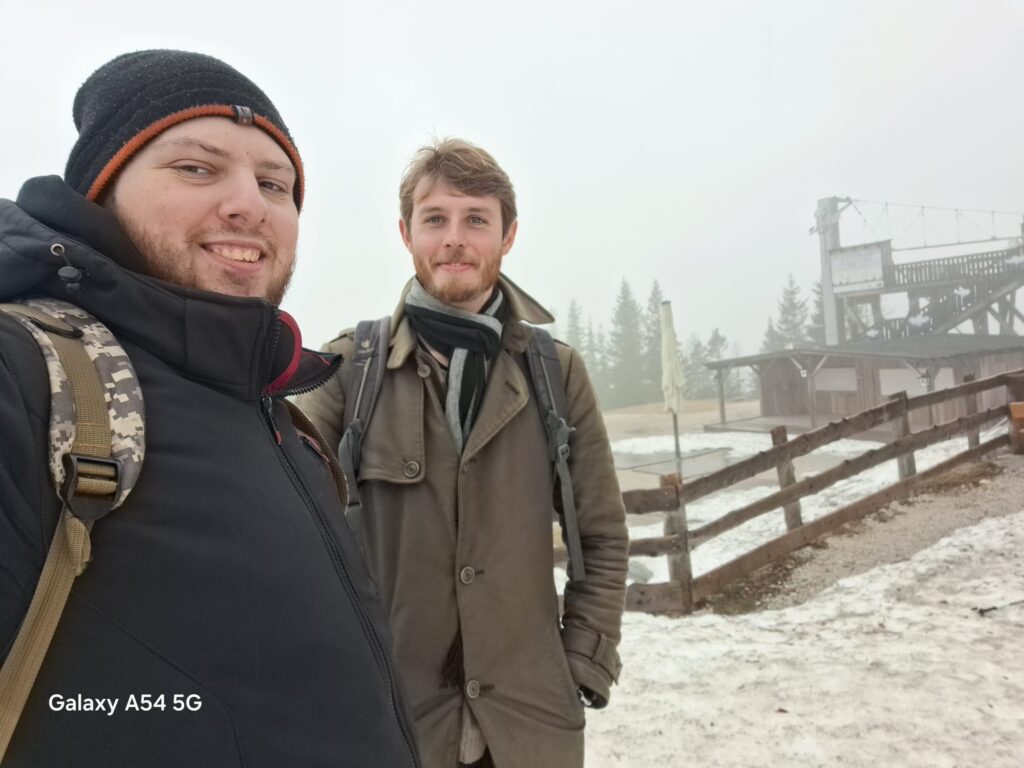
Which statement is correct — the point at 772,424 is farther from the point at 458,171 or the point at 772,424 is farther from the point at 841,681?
the point at 458,171

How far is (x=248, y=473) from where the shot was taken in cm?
107

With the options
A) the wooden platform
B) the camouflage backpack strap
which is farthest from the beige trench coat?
the wooden platform

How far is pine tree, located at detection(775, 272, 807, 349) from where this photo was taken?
61.9 m

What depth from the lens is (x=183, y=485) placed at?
96 cm

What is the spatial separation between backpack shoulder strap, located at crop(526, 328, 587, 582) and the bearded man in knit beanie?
93 centimetres

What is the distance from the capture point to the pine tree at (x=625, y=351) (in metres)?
57.4

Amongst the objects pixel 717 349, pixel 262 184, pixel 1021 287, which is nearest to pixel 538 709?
pixel 262 184

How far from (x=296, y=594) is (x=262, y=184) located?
0.94m

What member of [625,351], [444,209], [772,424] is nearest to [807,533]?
[444,209]

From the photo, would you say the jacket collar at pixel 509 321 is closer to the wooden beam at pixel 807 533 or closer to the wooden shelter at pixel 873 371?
the wooden beam at pixel 807 533

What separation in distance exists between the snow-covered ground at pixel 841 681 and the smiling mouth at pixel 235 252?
328 cm

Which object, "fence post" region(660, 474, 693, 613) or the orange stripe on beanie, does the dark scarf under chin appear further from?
"fence post" region(660, 474, 693, 613)

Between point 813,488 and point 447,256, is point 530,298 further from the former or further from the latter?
point 813,488

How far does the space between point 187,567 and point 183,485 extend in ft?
0.44
